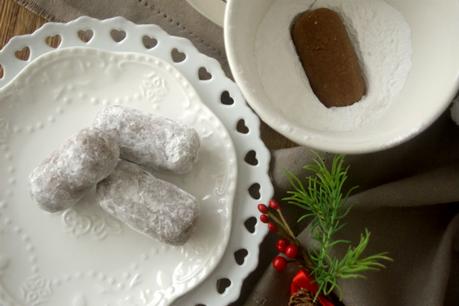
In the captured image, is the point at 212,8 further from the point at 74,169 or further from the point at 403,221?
the point at 403,221

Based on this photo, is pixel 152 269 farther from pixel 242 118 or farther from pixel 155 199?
pixel 242 118

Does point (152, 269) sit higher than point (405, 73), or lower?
lower

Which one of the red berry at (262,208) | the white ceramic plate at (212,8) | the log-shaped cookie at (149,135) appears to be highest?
the white ceramic plate at (212,8)

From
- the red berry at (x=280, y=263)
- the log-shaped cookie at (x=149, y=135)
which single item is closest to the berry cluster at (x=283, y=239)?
the red berry at (x=280, y=263)

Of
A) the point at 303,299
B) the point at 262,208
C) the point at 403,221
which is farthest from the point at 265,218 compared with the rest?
the point at 403,221

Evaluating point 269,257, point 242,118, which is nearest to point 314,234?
point 269,257

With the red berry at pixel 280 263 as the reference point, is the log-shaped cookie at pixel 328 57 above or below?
above

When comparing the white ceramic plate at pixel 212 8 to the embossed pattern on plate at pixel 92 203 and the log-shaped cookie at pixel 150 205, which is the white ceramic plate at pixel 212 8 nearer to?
the embossed pattern on plate at pixel 92 203
